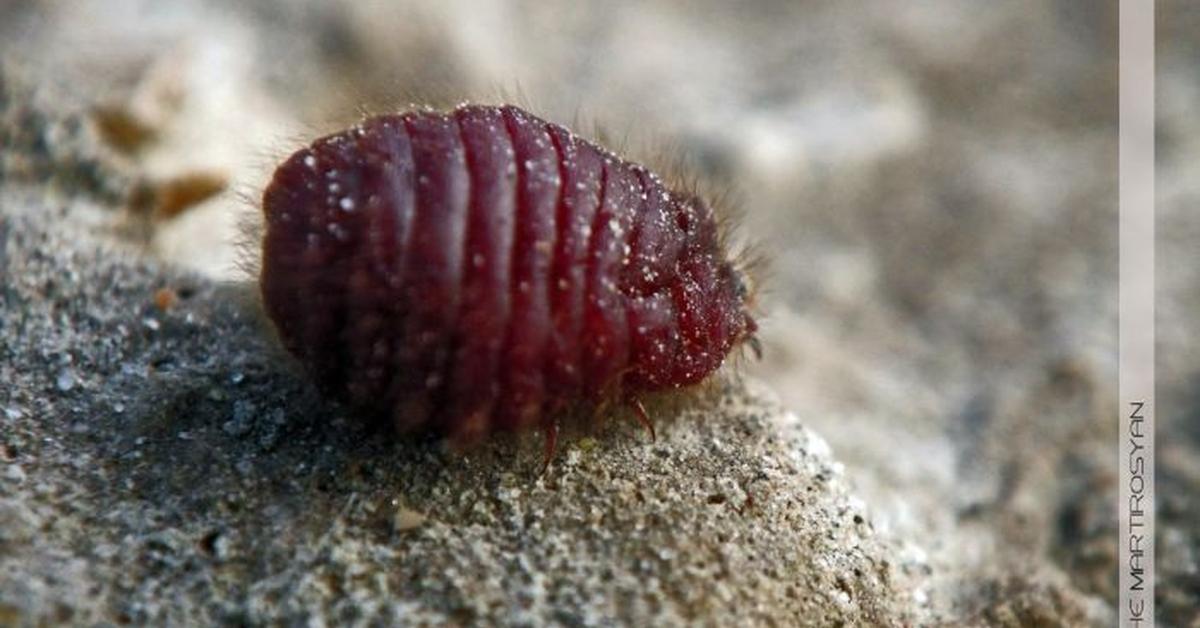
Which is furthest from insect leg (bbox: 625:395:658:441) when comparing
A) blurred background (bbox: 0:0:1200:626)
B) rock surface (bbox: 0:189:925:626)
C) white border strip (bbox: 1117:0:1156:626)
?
white border strip (bbox: 1117:0:1156:626)

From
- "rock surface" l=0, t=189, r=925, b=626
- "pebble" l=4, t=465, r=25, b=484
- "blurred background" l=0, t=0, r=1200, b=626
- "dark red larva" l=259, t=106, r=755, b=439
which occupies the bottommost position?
→ "pebble" l=4, t=465, r=25, b=484

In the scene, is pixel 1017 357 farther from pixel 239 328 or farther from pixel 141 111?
pixel 141 111

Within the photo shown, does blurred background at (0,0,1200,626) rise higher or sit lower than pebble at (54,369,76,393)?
higher

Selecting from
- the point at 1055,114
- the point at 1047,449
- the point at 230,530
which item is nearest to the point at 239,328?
the point at 230,530

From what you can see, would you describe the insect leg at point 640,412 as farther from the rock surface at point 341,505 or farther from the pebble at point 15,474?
the pebble at point 15,474

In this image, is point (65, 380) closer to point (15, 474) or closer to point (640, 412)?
point (15, 474)

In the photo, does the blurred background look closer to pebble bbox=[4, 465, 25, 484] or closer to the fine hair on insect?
the fine hair on insect
